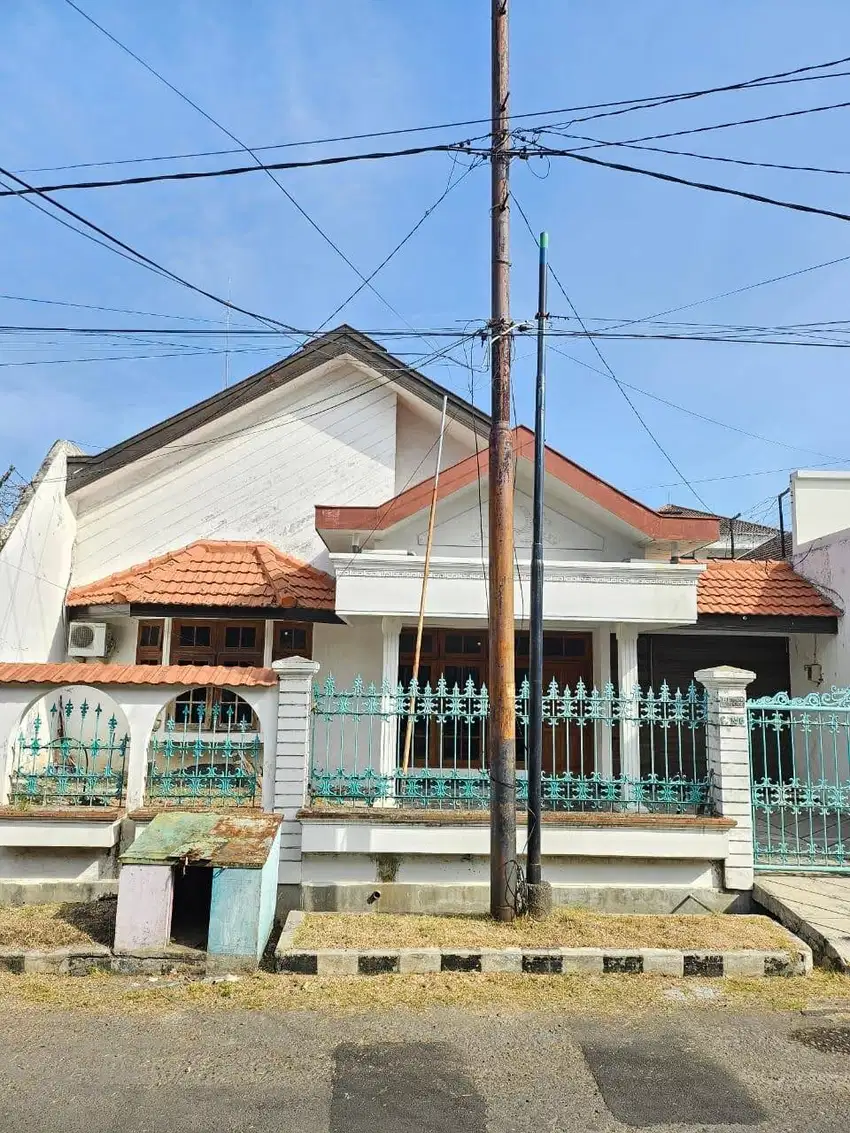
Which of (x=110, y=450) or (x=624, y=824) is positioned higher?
(x=110, y=450)

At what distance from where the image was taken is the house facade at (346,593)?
24.3ft

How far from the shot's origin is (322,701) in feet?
24.1

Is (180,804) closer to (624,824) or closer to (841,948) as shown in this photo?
(624,824)

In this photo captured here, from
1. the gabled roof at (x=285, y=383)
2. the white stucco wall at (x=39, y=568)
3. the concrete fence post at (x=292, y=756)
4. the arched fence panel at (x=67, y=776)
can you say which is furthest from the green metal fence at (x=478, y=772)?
the gabled roof at (x=285, y=383)

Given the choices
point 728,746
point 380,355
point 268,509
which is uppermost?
point 380,355

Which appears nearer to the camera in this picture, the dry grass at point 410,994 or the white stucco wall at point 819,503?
the dry grass at point 410,994

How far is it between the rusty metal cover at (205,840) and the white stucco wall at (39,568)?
4.58 metres

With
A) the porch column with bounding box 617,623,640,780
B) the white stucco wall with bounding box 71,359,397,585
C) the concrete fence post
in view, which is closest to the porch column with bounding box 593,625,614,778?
the porch column with bounding box 617,623,640,780

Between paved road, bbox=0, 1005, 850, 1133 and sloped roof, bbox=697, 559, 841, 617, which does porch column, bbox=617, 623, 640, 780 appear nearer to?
sloped roof, bbox=697, 559, 841, 617

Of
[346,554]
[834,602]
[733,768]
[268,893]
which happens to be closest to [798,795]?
[733,768]

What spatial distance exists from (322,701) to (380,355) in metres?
6.50

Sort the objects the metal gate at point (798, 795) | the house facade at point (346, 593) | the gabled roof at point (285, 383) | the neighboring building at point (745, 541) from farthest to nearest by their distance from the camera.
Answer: the neighboring building at point (745, 541), the gabled roof at point (285, 383), the house facade at point (346, 593), the metal gate at point (798, 795)

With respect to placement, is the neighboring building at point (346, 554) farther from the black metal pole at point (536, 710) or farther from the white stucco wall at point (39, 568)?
the black metal pole at point (536, 710)

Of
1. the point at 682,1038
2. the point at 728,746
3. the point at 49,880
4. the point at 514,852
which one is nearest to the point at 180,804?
the point at 49,880
